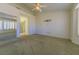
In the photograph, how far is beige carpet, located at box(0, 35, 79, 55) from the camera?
1827 mm

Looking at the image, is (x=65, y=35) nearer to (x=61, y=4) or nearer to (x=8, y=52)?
(x=61, y=4)

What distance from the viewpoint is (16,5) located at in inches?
73.0

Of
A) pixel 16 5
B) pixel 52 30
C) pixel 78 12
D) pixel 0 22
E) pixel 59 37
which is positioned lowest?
pixel 59 37

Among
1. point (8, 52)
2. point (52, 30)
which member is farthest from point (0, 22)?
point (52, 30)

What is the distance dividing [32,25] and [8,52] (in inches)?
26.8

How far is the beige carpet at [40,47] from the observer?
183 centimetres

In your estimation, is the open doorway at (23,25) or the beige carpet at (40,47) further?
the open doorway at (23,25)

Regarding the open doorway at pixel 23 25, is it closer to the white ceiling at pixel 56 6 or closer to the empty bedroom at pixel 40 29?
the empty bedroom at pixel 40 29

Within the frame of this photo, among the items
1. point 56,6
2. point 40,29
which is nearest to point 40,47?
point 40,29

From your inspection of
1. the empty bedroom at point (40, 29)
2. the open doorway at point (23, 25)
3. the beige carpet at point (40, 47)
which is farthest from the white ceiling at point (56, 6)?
the beige carpet at point (40, 47)

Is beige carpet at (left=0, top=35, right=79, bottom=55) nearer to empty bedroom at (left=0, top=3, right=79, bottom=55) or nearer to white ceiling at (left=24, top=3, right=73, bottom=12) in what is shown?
empty bedroom at (left=0, top=3, right=79, bottom=55)

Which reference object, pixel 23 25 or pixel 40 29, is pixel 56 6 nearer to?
pixel 40 29

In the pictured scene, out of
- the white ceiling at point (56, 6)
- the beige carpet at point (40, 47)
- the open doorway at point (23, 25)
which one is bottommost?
the beige carpet at point (40, 47)

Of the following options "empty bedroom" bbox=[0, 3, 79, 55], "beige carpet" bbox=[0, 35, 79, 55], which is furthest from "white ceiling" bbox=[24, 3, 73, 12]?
"beige carpet" bbox=[0, 35, 79, 55]
